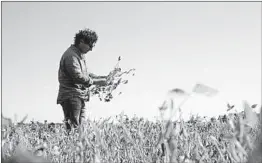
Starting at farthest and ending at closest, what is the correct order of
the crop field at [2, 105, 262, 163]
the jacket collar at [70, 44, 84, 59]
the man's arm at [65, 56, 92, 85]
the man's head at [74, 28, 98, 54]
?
the man's head at [74, 28, 98, 54] → the jacket collar at [70, 44, 84, 59] → the man's arm at [65, 56, 92, 85] → the crop field at [2, 105, 262, 163]

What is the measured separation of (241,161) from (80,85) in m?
4.84

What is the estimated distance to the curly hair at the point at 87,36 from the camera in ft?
19.3

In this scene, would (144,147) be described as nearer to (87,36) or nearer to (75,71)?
(75,71)

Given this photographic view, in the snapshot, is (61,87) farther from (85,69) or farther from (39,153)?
(39,153)

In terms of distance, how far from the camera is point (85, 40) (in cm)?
587

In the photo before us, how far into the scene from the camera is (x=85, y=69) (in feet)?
19.1

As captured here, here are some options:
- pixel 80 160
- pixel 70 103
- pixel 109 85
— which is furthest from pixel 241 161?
pixel 70 103

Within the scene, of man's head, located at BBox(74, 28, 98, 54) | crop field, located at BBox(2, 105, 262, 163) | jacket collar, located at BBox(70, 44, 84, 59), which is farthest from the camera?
man's head, located at BBox(74, 28, 98, 54)

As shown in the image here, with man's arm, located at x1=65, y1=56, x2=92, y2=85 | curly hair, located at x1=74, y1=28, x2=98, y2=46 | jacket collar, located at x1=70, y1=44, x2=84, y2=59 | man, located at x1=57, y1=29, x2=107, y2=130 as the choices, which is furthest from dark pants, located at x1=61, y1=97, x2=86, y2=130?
curly hair, located at x1=74, y1=28, x2=98, y2=46

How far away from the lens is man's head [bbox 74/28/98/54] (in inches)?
231

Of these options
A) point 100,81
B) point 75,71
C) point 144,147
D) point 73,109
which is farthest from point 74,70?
point 144,147

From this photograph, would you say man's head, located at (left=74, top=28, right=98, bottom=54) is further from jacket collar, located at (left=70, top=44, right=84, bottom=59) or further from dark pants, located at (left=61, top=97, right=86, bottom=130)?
dark pants, located at (left=61, top=97, right=86, bottom=130)

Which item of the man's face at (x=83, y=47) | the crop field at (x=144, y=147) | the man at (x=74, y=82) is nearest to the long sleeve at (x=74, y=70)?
the man at (x=74, y=82)

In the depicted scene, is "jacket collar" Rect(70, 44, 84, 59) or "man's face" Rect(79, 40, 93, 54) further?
"man's face" Rect(79, 40, 93, 54)
